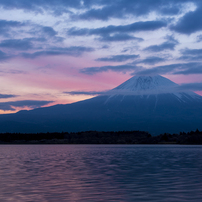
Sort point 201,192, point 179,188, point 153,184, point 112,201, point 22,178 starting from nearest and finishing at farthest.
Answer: point 112,201, point 201,192, point 179,188, point 153,184, point 22,178

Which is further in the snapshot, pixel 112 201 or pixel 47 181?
pixel 47 181

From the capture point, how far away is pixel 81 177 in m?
41.0

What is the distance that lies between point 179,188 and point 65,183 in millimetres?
10679

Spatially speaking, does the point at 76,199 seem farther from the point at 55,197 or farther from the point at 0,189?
the point at 0,189

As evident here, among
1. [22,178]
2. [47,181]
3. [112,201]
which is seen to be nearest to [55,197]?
[112,201]

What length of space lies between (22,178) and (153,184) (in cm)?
1411

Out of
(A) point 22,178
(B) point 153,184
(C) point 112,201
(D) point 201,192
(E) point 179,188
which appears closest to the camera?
(C) point 112,201

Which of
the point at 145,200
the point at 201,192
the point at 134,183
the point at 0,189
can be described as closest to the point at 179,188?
the point at 201,192

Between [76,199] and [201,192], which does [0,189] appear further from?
[201,192]

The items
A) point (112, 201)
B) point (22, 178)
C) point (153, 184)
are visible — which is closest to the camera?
point (112, 201)

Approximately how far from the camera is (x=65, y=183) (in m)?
35.7

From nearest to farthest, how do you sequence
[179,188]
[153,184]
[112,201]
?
[112,201] → [179,188] → [153,184]

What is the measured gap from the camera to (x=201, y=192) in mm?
30297

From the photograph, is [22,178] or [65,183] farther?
[22,178]
